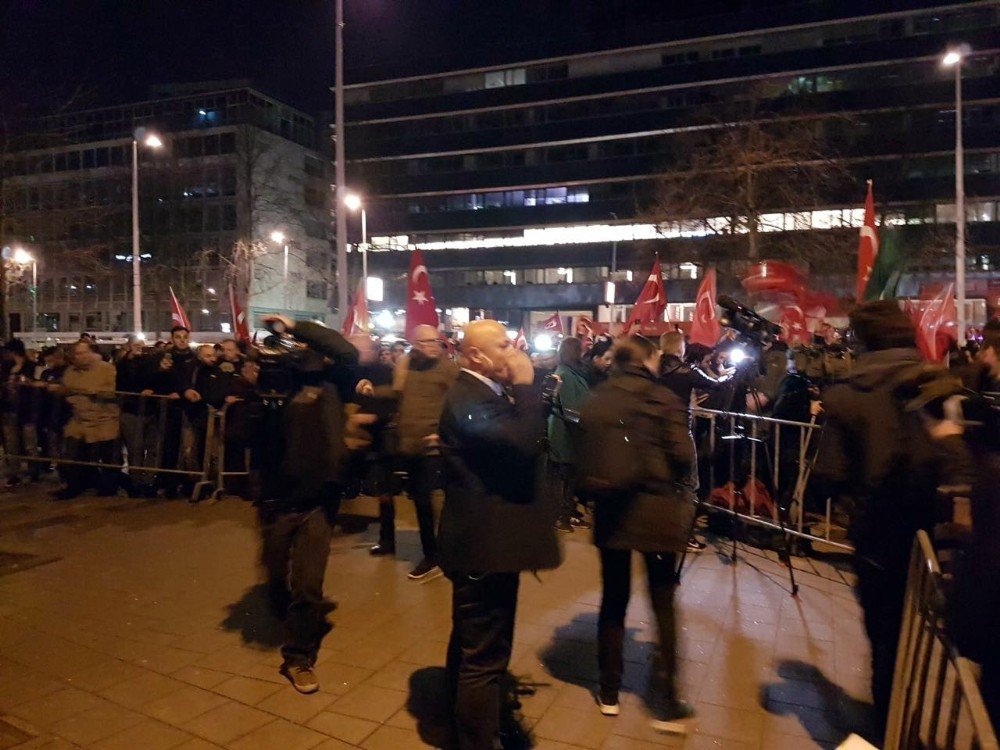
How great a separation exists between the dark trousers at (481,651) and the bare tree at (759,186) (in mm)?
22626

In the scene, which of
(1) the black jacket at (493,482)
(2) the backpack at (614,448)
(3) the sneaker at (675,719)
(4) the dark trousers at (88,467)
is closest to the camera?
(1) the black jacket at (493,482)

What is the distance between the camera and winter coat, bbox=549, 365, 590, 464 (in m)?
7.31

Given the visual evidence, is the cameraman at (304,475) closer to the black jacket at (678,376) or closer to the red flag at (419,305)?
the black jacket at (678,376)

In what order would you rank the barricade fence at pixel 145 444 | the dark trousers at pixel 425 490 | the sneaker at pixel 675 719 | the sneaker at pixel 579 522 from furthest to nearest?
the barricade fence at pixel 145 444 < the sneaker at pixel 579 522 < the dark trousers at pixel 425 490 < the sneaker at pixel 675 719

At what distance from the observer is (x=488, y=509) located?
3.19 meters

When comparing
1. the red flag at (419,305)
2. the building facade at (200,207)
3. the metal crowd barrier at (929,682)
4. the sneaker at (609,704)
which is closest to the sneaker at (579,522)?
the red flag at (419,305)

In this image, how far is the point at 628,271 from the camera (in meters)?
51.1

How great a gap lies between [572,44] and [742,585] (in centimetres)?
5379

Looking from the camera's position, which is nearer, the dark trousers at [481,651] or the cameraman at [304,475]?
the dark trousers at [481,651]

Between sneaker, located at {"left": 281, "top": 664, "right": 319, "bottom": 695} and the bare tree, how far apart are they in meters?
22.5

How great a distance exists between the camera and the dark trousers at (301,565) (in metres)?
4.23

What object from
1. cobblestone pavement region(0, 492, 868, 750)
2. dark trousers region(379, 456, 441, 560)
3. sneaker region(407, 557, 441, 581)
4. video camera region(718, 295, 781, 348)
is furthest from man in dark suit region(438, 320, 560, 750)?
video camera region(718, 295, 781, 348)

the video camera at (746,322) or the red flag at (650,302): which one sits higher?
the red flag at (650,302)

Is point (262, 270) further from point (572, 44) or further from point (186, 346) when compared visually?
point (186, 346)
